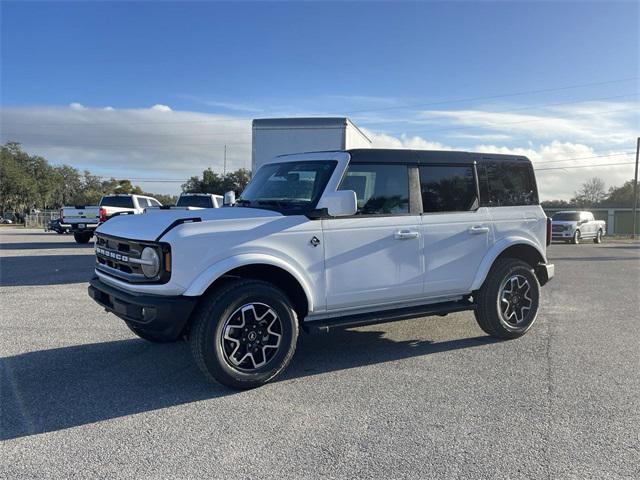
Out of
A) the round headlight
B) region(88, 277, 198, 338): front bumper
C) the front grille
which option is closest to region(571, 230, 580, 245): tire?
the front grille

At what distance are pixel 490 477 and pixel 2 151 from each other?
80371 millimetres

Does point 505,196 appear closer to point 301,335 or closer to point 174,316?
point 301,335

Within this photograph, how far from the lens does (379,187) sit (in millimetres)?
5176

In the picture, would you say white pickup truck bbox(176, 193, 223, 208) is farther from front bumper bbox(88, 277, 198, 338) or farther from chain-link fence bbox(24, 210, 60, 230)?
chain-link fence bbox(24, 210, 60, 230)

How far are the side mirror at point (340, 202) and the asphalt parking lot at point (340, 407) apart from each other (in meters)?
1.50

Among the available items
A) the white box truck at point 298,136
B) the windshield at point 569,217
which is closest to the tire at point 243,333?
the white box truck at point 298,136

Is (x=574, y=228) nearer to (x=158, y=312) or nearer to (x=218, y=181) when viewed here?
(x=158, y=312)

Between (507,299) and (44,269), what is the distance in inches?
415

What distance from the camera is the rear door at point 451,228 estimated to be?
17.7 ft

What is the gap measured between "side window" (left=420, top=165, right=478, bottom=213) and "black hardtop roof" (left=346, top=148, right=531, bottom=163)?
9 centimetres

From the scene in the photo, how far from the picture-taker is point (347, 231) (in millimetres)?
4809

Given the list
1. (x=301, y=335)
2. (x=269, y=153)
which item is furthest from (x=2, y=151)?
(x=301, y=335)

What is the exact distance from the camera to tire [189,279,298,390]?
4.12m

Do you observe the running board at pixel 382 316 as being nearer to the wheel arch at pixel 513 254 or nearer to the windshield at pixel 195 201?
the wheel arch at pixel 513 254
